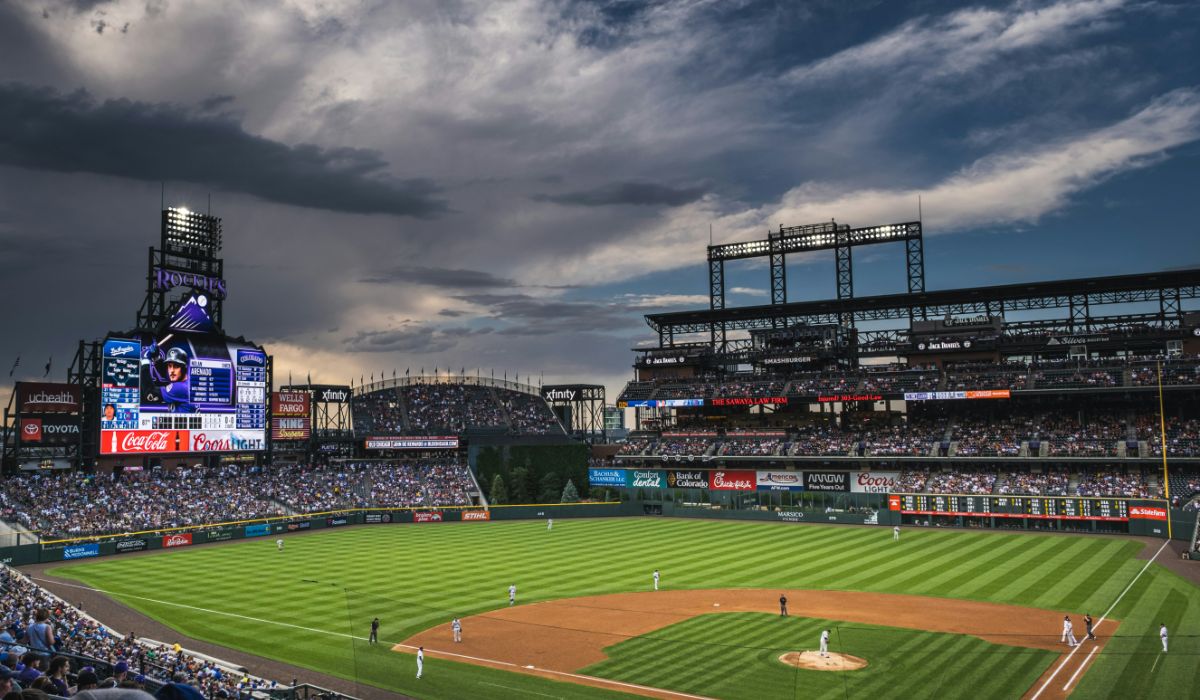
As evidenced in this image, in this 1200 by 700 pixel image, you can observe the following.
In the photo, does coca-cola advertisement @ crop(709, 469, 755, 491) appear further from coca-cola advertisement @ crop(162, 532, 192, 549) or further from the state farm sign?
coca-cola advertisement @ crop(162, 532, 192, 549)

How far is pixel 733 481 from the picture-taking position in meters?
80.6

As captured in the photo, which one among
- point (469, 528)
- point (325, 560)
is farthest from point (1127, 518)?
point (325, 560)

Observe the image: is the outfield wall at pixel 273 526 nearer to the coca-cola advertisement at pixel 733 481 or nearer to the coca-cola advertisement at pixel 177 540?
the coca-cola advertisement at pixel 177 540

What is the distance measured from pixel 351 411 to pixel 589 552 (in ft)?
146

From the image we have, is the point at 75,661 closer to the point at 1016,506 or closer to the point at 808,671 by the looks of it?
the point at 808,671

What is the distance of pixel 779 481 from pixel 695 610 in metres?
42.8

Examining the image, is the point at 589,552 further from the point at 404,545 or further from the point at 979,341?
the point at 979,341

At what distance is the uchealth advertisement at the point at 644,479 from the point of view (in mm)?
82188

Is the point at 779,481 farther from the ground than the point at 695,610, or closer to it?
farther from the ground

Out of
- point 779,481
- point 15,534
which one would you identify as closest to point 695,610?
point 779,481

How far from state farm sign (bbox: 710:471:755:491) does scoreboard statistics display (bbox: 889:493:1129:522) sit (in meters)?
15.9

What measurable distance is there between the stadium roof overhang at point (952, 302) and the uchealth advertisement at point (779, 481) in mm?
20044

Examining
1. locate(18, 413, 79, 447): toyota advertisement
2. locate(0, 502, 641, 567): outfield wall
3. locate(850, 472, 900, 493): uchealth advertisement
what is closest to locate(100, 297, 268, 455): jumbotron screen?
locate(18, 413, 79, 447): toyota advertisement

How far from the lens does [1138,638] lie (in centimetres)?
3041
